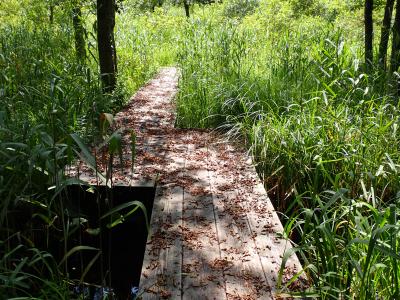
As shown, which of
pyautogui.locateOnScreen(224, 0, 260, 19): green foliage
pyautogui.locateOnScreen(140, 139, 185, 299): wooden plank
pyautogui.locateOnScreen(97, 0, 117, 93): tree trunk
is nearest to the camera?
pyautogui.locateOnScreen(140, 139, 185, 299): wooden plank

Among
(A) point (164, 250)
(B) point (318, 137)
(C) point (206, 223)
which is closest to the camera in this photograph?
(A) point (164, 250)

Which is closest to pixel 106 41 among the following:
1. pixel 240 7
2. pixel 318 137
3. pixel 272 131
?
pixel 272 131

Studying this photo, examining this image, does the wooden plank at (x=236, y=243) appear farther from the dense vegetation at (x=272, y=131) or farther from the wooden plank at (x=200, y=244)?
the dense vegetation at (x=272, y=131)

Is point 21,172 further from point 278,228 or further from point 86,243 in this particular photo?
point 278,228

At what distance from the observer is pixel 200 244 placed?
256 cm

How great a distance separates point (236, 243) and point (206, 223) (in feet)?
1.07

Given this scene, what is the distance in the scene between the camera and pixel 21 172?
2.53m

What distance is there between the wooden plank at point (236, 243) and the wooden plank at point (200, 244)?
5 centimetres

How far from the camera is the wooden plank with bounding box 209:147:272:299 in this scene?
213 cm

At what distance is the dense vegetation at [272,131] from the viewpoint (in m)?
2.15

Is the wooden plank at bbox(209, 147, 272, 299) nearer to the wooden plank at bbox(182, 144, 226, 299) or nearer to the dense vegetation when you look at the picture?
the wooden plank at bbox(182, 144, 226, 299)

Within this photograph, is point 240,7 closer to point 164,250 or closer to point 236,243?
point 236,243

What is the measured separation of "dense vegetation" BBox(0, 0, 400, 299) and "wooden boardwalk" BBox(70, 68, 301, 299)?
0.22 meters

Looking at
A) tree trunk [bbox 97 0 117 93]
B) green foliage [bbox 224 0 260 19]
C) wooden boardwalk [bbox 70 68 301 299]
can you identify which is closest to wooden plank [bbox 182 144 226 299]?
wooden boardwalk [bbox 70 68 301 299]
